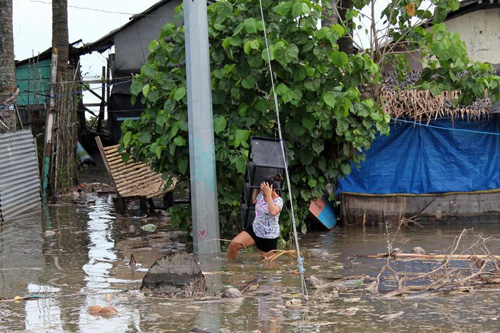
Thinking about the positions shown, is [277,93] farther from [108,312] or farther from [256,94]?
[108,312]

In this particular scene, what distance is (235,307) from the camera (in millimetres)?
7215

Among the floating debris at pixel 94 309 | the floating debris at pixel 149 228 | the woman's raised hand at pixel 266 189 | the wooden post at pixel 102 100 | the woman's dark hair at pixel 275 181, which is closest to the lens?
the floating debris at pixel 94 309

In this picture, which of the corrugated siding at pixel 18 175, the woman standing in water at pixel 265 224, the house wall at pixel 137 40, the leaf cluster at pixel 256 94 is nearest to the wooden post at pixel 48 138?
the corrugated siding at pixel 18 175

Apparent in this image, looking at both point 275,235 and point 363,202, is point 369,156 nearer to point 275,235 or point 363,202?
point 363,202

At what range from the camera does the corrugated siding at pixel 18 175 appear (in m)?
14.7

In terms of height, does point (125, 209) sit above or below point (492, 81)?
below

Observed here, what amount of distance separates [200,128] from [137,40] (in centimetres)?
1359

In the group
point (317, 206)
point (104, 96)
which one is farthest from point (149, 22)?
point (317, 206)

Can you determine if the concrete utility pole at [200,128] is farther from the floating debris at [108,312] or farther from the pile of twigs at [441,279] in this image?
the floating debris at [108,312]

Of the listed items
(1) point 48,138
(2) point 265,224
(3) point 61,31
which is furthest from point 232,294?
(3) point 61,31

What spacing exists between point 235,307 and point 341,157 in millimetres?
5199

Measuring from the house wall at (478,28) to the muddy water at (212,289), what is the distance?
20.4 feet

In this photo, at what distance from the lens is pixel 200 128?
416 inches

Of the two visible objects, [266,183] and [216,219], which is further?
[216,219]
